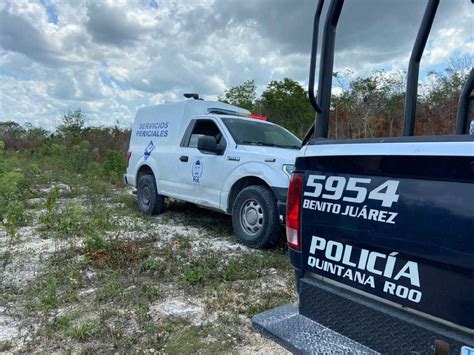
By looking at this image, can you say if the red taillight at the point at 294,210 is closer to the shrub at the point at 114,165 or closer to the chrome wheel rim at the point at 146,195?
the chrome wheel rim at the point at 146,195

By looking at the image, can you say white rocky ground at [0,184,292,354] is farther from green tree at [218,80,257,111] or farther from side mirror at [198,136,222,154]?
green tree at [218,80,257,111]

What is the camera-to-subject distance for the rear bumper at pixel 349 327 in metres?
1.52

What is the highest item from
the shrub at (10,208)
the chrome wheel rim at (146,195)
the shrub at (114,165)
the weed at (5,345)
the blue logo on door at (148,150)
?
the blue logo on door at (148,150)

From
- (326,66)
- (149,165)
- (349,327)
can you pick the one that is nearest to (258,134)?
(149,165)

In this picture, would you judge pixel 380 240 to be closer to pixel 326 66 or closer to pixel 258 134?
pixel 326 66

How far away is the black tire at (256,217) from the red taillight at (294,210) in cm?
271

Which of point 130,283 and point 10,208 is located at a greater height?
point 10,208

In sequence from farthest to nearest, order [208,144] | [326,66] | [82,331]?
[208,144] → [82,331] → [326,66]

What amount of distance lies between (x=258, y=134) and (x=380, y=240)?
441cm

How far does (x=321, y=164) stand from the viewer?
1.95m

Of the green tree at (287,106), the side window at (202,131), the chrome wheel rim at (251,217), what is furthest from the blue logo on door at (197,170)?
the green tree at (287,106)

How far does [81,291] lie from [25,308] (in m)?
0.51

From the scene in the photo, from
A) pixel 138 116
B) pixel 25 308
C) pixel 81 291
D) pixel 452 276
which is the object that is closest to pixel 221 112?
pixel 138 116

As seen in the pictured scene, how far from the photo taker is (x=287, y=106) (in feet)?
57.6
